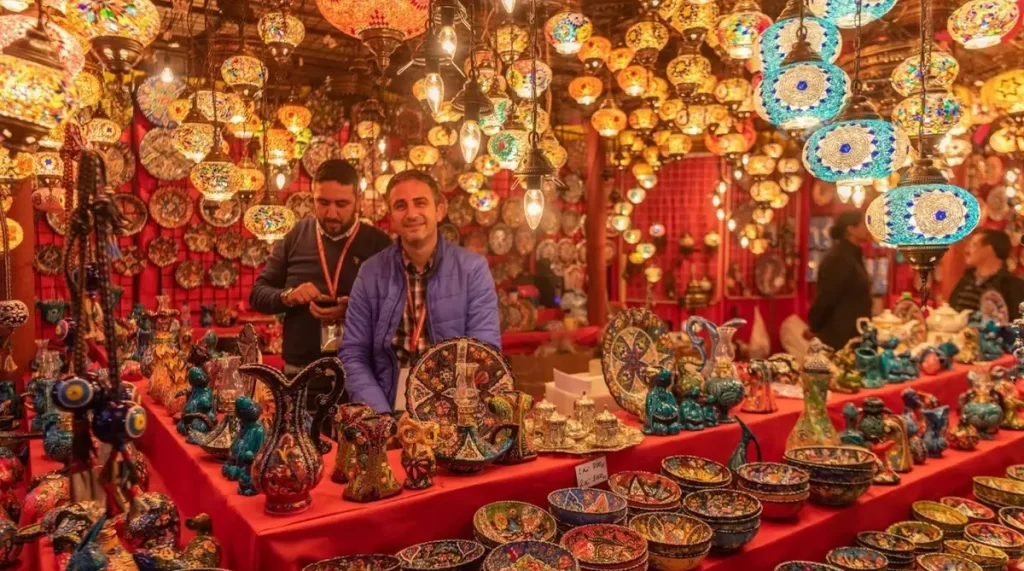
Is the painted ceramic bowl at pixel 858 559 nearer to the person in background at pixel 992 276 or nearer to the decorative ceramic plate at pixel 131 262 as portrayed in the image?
the person in background at pixel 992 276

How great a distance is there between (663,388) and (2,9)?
7.66 ft

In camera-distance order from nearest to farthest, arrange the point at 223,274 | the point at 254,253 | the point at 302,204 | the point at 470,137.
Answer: the point at 470,137
the point at 223,274
the point at 254,253
the point at 302,204

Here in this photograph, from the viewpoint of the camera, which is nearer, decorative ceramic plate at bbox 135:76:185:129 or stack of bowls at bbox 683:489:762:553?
stack of bowls at bbox 683:489:762:553

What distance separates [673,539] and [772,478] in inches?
22.4

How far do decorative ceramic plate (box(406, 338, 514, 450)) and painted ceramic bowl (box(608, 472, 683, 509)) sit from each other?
468 mm

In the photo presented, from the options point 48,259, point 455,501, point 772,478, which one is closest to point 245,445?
point 455,501

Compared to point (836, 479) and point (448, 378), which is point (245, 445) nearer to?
point (448, 378)

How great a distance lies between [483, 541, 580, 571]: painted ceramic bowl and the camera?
5.68 ft

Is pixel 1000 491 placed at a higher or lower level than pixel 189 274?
lower

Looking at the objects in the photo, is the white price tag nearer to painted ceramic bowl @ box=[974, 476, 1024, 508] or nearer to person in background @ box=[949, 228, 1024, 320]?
painted ceramic bowl @ box=[974, 476, 1024, 508]

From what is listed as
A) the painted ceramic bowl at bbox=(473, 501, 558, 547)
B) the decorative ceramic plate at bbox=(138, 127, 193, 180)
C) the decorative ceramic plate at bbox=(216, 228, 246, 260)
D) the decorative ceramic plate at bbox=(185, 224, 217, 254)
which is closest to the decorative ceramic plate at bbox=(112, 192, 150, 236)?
the decorative ceramic plate at bbox=(138, 127, 193, 180)

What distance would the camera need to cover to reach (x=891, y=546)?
2.36 meters

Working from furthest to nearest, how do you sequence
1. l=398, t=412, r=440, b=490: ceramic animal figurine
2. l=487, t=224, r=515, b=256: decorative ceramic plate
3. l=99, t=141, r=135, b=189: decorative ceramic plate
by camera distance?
l=487, t=224, r=515, b=256: decorative ceramic plate
l=99, t=141, r=135, b=189: decorative ceramic plate
l=398, t=412, r=440, b=490: ceramic animal figurine

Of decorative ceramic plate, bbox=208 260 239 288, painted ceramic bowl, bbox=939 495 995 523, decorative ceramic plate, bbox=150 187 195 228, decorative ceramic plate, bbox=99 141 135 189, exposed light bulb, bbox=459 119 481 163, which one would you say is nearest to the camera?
painted ceramic bowl, bbox=939 495 995 523
